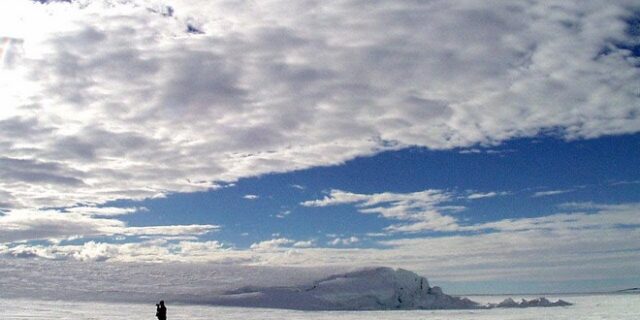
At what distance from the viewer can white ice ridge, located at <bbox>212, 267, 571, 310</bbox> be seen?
49062mm

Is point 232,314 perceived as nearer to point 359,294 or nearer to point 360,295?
point 360,295

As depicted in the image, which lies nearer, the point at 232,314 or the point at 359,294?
the point at 232,314

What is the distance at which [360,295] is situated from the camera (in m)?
51.0

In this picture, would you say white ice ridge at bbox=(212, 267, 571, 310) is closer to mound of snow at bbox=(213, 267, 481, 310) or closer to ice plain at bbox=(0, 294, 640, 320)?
mound of snow at bbox=(213, 267, 481, 310)

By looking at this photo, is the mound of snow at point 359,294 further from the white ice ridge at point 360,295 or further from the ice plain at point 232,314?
the ice plain at point 232,314

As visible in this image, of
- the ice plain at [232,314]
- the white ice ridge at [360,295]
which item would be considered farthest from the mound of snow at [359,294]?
the ice plain at [232,314]

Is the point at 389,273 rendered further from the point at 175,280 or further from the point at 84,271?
the point at 84,271

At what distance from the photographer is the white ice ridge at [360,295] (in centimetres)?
4906

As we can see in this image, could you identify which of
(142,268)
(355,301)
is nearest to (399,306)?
(355,301)

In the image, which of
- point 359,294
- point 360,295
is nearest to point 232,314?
point 360,295

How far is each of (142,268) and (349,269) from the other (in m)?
26.7

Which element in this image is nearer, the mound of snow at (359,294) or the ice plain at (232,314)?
the ice plain at (232,314)

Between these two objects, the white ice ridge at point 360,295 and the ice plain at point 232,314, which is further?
the white ice ridge at point 360,295

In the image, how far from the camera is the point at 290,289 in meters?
52.7
